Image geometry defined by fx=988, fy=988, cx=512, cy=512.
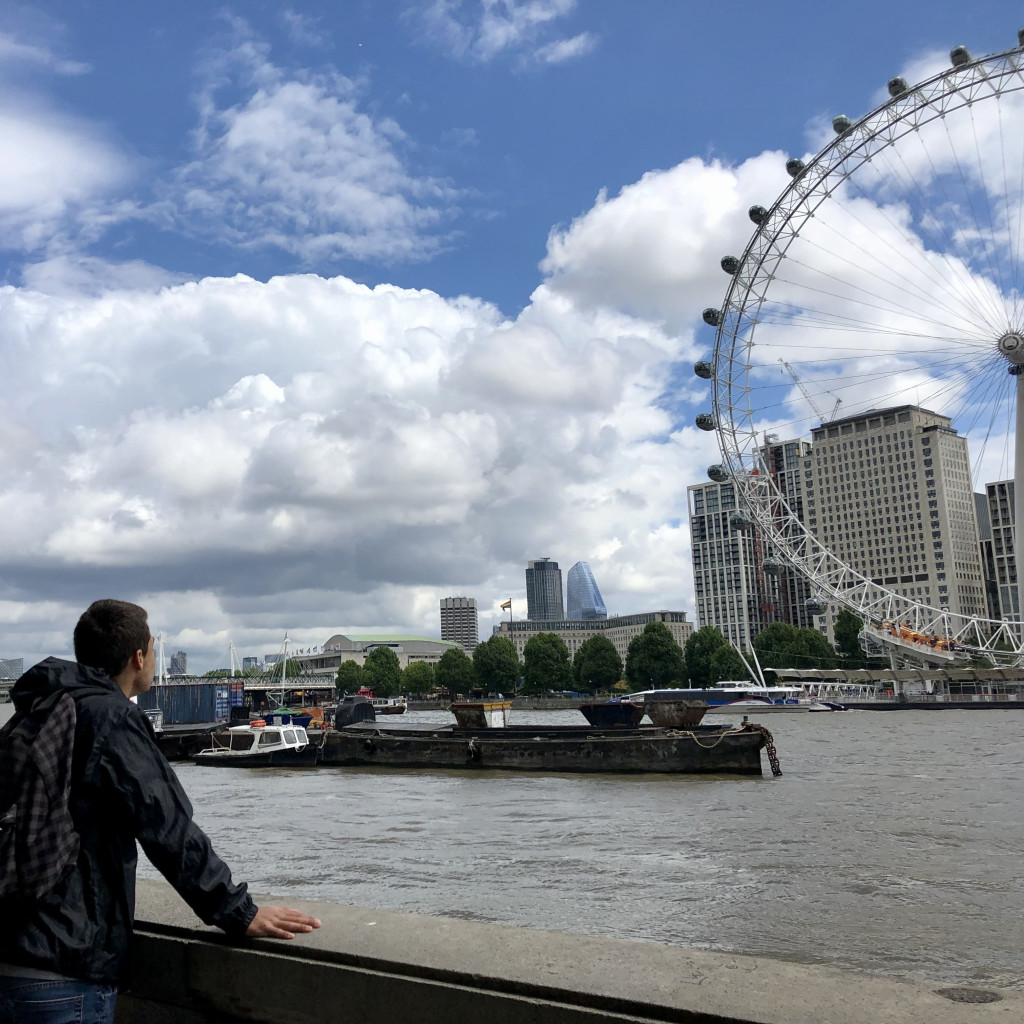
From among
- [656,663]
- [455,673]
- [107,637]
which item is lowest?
[455,673]

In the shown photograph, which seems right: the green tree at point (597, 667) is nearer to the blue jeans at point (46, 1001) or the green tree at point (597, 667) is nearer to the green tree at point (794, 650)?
the green tree at point (794, 650)

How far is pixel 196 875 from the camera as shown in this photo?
368 centimetres

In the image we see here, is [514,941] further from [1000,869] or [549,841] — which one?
[549,841]

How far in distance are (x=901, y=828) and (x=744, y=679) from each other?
13414 centimetres

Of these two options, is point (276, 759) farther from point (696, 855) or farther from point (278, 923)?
point (278, 923)

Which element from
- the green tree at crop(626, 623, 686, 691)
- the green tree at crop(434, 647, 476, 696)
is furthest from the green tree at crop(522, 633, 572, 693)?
the green tree at crop(434, 647, 476, 696)

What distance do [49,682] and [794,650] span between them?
159797mm

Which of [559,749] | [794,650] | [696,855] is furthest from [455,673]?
[696,855]

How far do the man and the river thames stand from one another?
36.2 feet

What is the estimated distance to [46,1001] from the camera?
3.24 m

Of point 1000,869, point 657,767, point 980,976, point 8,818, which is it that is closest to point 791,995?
point 8,818

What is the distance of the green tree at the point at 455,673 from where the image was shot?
185250 millimetres

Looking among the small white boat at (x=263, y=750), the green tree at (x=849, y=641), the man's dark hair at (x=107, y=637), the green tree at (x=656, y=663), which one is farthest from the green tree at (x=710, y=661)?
the man's dark hair at (x=107, y=637)

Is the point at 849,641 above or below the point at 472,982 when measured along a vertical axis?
below
